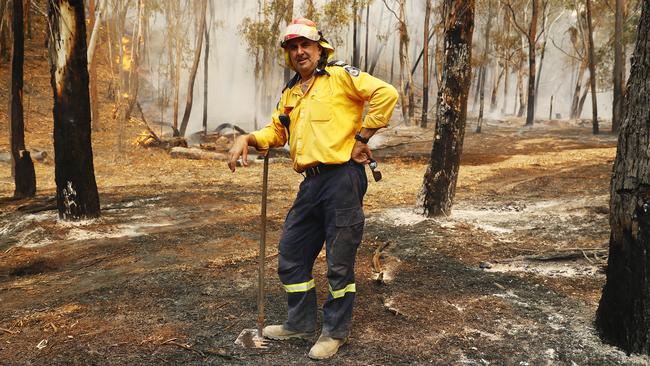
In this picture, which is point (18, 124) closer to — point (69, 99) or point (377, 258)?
point (69, 99)

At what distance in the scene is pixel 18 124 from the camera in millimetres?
8828

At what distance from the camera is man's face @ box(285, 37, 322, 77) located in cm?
322

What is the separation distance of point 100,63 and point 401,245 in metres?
32.8

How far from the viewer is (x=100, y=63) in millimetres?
33125

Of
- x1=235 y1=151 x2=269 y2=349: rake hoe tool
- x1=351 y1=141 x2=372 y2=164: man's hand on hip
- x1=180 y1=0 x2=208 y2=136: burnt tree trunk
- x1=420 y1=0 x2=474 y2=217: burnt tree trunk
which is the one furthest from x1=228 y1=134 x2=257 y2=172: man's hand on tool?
x1=180 y1=0 x2=208 y2=136: burnt tree trunk

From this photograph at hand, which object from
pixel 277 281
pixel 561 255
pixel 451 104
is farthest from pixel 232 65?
pixel 561 255

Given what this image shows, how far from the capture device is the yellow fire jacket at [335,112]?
10.2 feet

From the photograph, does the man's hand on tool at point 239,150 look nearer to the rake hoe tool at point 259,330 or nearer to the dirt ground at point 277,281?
the rake hoe tool at point 259,330

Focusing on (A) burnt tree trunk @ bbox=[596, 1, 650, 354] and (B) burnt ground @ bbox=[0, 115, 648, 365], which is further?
(B) burnt ground @ bbox=[0, 115, 648, 365]

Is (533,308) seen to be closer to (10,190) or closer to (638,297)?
(638,297)

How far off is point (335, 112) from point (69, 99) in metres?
5.26

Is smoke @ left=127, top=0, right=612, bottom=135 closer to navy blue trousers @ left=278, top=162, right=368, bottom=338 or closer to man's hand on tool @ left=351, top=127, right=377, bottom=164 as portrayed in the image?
navy blue trousers @ left=278, top=162, right=368, bottom=338

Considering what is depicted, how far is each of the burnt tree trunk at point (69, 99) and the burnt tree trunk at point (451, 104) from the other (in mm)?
5119

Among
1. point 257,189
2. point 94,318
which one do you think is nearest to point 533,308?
point 94,318
